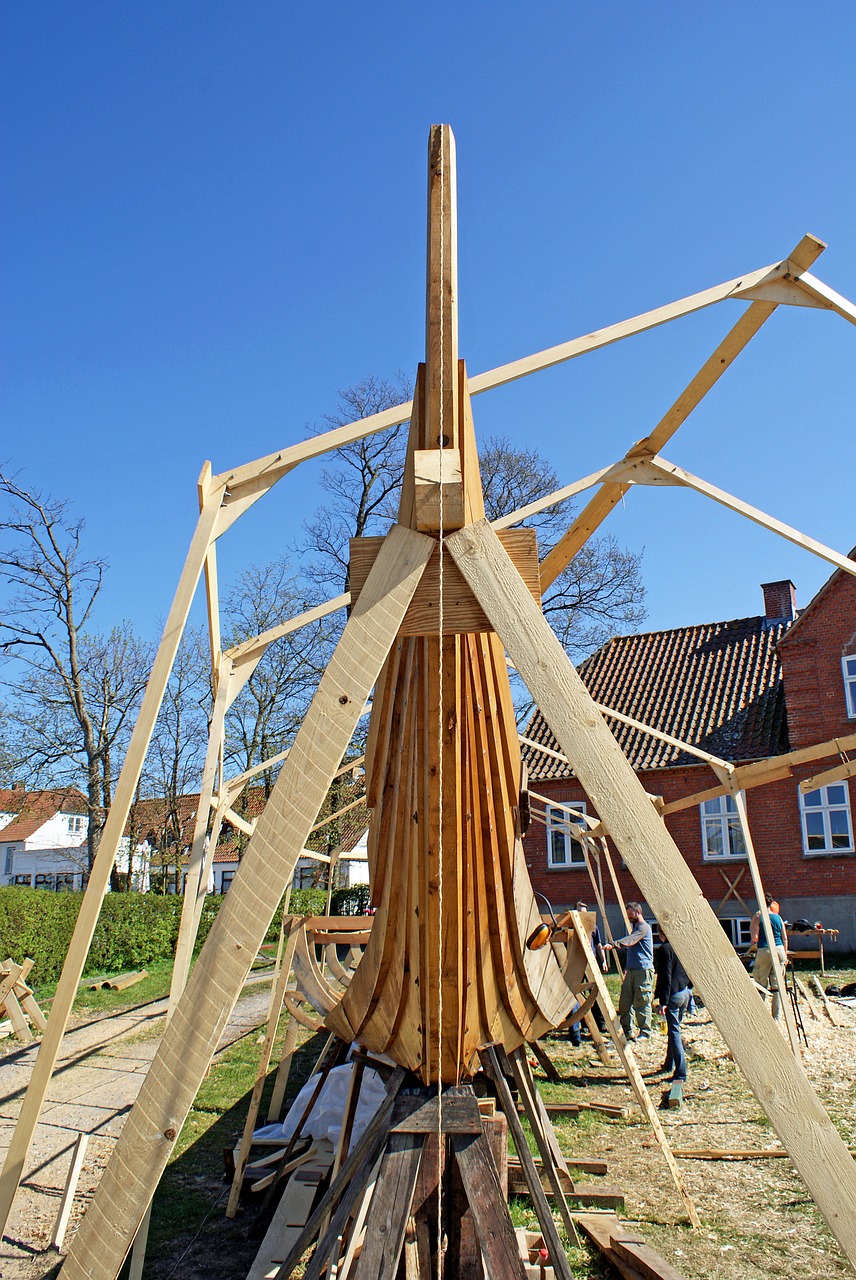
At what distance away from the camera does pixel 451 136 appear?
2.14m

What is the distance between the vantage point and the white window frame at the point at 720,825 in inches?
644

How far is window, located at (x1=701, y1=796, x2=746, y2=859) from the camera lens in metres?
16.4

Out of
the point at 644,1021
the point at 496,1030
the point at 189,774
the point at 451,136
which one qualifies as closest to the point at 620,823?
the point at 451,136

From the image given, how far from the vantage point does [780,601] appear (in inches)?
774

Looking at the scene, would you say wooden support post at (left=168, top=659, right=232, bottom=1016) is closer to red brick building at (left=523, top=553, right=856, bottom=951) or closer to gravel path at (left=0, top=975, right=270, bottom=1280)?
gravel path at (left=0, top=975, right=270, bottom=1280)

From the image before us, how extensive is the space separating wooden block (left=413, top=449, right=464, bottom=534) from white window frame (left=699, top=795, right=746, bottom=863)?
15.6 meters

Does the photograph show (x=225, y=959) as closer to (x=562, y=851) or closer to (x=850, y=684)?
(x=850, y=684)

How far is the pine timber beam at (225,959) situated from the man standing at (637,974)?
7.25 metres

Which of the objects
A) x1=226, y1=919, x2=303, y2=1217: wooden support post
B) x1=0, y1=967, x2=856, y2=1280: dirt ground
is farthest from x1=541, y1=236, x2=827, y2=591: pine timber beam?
x1=0, y1=967, x2=856, y2=1280: dirt ground

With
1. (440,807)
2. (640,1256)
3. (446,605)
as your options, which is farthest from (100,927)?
(446,605)

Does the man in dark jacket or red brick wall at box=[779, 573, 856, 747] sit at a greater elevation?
red brick wall at box=[779, 573, 856, 747]

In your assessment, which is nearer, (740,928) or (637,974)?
(637,974)

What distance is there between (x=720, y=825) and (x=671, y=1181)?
12.1 meters

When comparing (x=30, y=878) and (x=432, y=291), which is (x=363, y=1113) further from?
(x=30, y=878)
